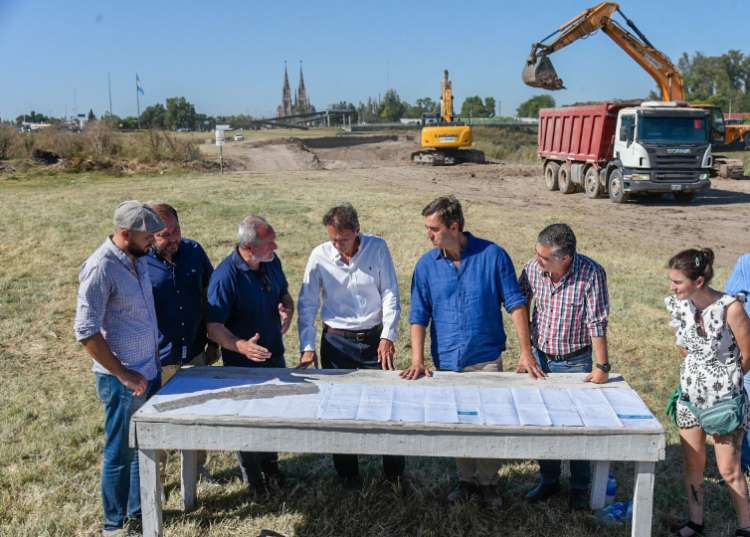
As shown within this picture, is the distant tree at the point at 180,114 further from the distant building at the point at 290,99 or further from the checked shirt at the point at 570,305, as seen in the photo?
the checked shirt at the point at 570,305

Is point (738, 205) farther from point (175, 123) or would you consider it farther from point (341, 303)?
point (175, 123)

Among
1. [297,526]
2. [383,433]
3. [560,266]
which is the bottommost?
[297,526]

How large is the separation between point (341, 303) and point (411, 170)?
25.6 m

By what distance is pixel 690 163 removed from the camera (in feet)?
59.0

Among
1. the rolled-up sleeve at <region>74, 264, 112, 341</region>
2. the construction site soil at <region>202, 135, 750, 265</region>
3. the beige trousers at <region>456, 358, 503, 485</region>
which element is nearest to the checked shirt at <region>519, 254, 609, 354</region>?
the beige trousers at <region>456, 358, 503, 485</region>

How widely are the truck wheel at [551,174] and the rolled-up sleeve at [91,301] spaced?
20785mm

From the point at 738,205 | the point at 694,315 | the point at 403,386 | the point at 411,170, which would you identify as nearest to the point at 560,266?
the point at 694,315

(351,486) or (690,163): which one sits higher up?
(690,163)

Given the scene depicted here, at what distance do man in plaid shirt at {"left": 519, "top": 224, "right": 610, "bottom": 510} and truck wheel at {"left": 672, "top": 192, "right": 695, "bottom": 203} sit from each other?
16956 mm

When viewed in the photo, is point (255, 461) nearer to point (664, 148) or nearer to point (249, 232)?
point (249, 232)

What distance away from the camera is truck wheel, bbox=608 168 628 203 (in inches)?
734

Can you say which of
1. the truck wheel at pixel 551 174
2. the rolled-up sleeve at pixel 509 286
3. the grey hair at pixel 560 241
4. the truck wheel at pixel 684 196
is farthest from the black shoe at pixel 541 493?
the truck wheel at pixel 551 174

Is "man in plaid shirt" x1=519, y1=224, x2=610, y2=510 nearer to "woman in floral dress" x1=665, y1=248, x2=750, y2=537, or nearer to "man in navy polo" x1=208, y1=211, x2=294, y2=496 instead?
"woman in floral dress" x1=665, y1=248, x2=750, y2=537

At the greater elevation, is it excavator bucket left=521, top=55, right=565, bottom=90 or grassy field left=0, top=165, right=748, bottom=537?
excavator bucket left=521, top=55, right=565, bottom=90
